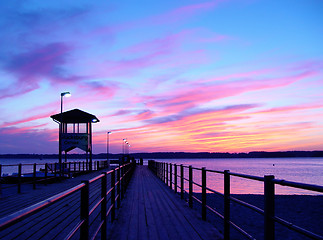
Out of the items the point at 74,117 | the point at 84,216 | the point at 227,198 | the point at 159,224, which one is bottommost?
the point at 159,224

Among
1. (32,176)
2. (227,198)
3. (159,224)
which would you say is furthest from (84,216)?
(32,176)

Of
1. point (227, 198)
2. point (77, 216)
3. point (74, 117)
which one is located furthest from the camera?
point (74, 117)

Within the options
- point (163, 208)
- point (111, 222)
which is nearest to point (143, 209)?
point (163, 208)

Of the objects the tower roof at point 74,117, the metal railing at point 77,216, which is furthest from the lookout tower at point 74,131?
the metal railing at point 77,216

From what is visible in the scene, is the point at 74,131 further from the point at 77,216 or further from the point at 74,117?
the point at 77,216

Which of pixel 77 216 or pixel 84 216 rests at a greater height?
pixel 84 216

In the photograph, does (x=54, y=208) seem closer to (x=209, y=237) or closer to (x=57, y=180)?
(x=209, y=237)

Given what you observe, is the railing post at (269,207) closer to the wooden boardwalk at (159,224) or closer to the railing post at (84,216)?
the railing post at (84,216)

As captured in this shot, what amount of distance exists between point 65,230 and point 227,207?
10.7ft

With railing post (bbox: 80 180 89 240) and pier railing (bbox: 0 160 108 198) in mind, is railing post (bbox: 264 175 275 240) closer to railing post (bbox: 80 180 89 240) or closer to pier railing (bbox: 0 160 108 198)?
railing post (bbox: 80 180 89 240)

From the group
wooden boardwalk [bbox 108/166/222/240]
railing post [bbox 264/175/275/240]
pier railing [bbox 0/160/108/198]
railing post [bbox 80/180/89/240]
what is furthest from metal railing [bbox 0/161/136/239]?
pier railing [bbox 0/160/108/198]

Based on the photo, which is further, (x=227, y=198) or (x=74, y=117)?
(x=74, y=117)

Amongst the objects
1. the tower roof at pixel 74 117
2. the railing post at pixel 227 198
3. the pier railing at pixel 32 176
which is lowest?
the pier railing at pixel 32 176

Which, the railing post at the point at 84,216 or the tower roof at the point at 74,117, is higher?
the tower roof at the point at 74,117
